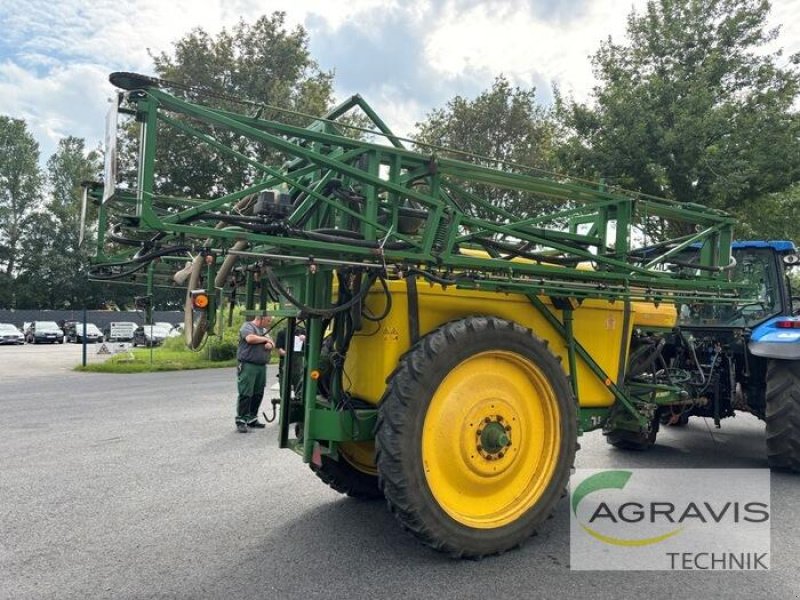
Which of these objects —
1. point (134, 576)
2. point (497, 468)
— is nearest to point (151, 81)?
point (134, 576)

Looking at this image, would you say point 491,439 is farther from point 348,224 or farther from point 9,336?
point 9,336

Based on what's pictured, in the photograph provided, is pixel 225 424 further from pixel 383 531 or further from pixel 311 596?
pixel 311 596

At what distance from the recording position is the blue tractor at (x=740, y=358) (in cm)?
563

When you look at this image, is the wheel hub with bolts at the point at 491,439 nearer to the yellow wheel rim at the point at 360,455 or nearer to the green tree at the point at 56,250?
the yellow wheel rim at the point at 360,455

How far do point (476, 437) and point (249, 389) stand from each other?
4937 mm

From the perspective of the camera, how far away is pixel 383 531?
13.9 ft

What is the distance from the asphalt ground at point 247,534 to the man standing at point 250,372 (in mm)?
389

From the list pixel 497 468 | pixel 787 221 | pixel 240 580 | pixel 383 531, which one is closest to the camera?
pixel 240 580

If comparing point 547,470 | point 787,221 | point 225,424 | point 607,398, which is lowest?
point 225,424

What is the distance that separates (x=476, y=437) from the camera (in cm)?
385

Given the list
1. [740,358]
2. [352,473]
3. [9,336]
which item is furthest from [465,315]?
[9,336]

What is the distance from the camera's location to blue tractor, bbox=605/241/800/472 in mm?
5629

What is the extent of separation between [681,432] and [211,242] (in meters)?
6.92

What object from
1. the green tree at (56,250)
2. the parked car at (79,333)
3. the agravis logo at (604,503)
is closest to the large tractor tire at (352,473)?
the agravis logo at (604,503)
